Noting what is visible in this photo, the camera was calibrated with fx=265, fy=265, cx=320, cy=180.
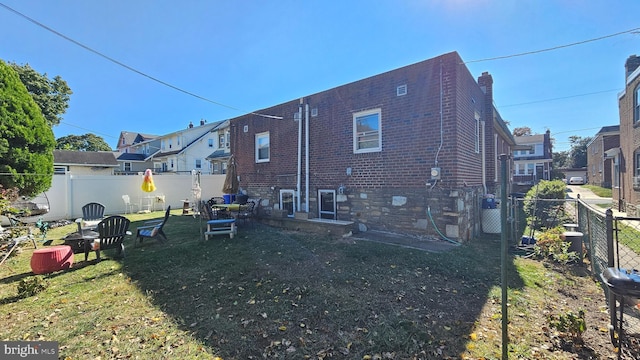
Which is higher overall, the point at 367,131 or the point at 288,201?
the point at 367,131

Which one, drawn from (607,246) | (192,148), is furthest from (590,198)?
(192,148)

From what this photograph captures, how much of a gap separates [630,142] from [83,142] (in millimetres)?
64632

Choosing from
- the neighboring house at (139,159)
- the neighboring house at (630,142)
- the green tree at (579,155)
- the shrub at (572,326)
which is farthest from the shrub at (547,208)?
the green tree at (579,155)

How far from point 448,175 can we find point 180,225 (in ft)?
31.1

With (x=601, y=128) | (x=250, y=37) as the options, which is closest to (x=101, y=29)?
(x=250, y=37)

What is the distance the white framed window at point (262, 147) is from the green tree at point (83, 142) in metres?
45.5

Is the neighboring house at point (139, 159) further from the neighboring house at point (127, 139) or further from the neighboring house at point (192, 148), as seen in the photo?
the neighboring house at point (127, 139)

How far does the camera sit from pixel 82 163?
25.3 metres

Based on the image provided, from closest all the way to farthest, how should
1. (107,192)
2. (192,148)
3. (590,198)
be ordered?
(107,192), (590,198), (192,148)

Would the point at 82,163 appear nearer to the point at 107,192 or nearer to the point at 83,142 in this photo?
the point at 107,192

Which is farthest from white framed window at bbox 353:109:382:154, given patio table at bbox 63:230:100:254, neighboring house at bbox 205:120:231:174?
neighboring house at bbox 205:120:231:174

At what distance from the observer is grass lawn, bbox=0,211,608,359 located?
2789 millimetres

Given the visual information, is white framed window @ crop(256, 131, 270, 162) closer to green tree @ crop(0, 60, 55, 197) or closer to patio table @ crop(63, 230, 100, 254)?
patio table @ crop(63, 230, 100, 254)

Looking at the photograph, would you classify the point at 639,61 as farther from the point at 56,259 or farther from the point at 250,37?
the point at 56,259
